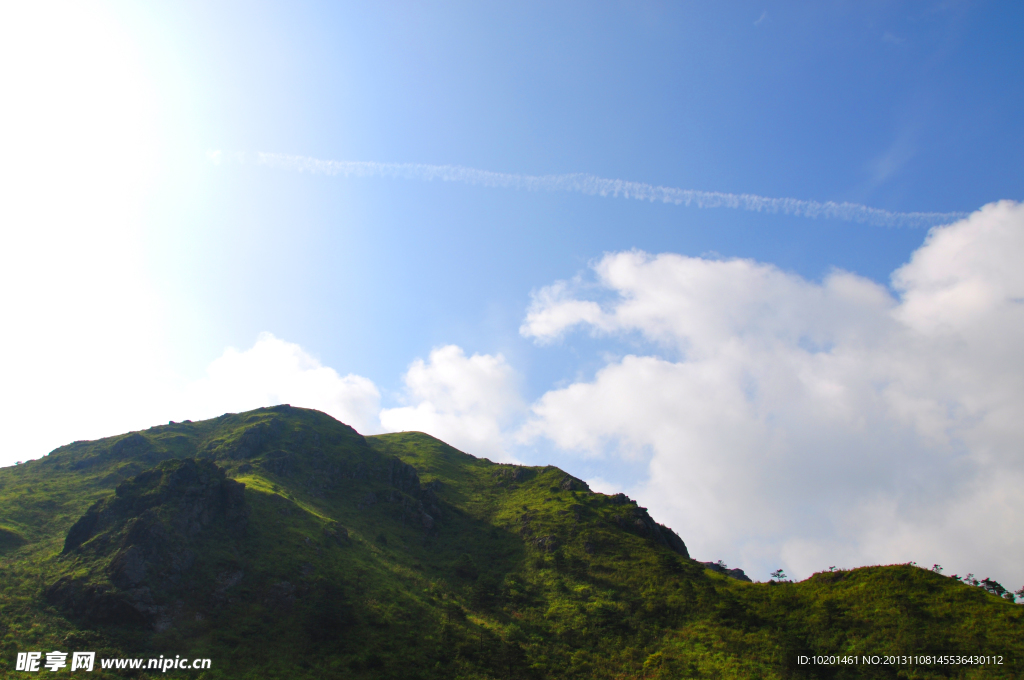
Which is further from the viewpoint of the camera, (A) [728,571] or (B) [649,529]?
(A) [728,571]

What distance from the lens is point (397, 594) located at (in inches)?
3194

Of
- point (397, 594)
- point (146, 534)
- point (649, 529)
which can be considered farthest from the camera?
point (649, 529)

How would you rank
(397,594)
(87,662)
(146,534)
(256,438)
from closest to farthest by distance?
1. (87,662)
2. (146,534)
3. (397,594)
4. (256,438)

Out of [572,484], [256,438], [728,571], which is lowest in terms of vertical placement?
[728,571]

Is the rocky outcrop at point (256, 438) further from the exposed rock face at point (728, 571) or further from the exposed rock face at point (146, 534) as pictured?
the exposed rock face at point (728, 571)

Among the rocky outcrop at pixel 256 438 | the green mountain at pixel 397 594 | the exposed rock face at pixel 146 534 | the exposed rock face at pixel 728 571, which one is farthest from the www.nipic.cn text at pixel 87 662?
the exposed rock face at pixel 728 571

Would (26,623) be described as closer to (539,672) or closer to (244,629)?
(244,629)

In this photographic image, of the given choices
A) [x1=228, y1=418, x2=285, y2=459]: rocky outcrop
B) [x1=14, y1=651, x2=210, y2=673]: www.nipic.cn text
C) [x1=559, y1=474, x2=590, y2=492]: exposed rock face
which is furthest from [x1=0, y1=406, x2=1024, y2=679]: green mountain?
[x1=559, y1=474, x2=590, y2=492]: exposed rock face

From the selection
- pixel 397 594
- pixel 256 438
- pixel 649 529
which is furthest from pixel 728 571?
pixel 256 438

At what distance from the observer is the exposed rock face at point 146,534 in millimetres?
63625

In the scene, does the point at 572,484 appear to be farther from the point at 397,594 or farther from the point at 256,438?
the point at 256,438

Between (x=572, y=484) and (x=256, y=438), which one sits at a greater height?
(x=256, y=438)

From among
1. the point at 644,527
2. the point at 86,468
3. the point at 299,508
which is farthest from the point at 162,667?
the point at 644,527

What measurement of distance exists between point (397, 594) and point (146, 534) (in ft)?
130
